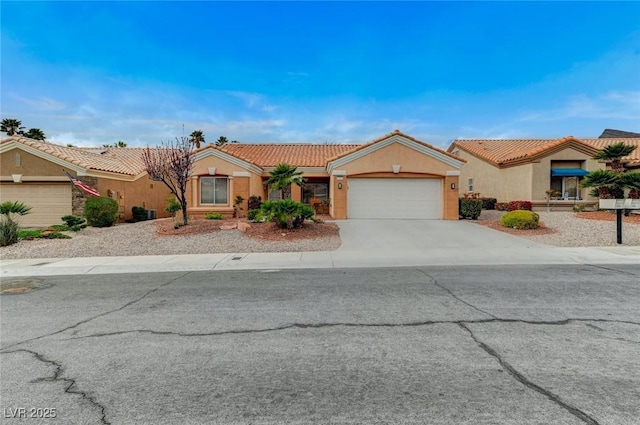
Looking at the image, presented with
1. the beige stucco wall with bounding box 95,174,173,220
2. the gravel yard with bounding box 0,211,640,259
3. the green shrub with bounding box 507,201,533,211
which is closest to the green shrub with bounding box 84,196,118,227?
the gravel yard with bounding box 0,211,640,259

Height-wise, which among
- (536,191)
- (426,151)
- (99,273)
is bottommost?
(99,273)

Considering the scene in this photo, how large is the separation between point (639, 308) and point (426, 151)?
49.4 feet

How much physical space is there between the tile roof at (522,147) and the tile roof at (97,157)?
81.2ft

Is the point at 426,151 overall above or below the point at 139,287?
above

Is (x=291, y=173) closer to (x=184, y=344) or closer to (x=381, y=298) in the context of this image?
(x=381, y=298)

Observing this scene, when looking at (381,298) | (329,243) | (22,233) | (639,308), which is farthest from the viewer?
(22,233)

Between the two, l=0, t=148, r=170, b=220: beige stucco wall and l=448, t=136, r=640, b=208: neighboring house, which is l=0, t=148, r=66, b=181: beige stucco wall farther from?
l=448, t=136, r=640, b=208: neighboring house

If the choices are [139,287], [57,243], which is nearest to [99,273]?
[139,287]

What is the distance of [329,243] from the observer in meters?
13.7

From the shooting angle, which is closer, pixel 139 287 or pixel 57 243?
pixel 139 287

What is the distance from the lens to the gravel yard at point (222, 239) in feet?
42.7

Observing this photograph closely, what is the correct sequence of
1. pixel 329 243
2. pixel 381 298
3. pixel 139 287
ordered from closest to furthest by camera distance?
1. pixel 381 298
2. pixel 139 287
3. pixel 329 243

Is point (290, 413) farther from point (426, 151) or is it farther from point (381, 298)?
point (426, 151)

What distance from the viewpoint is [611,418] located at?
297cm
